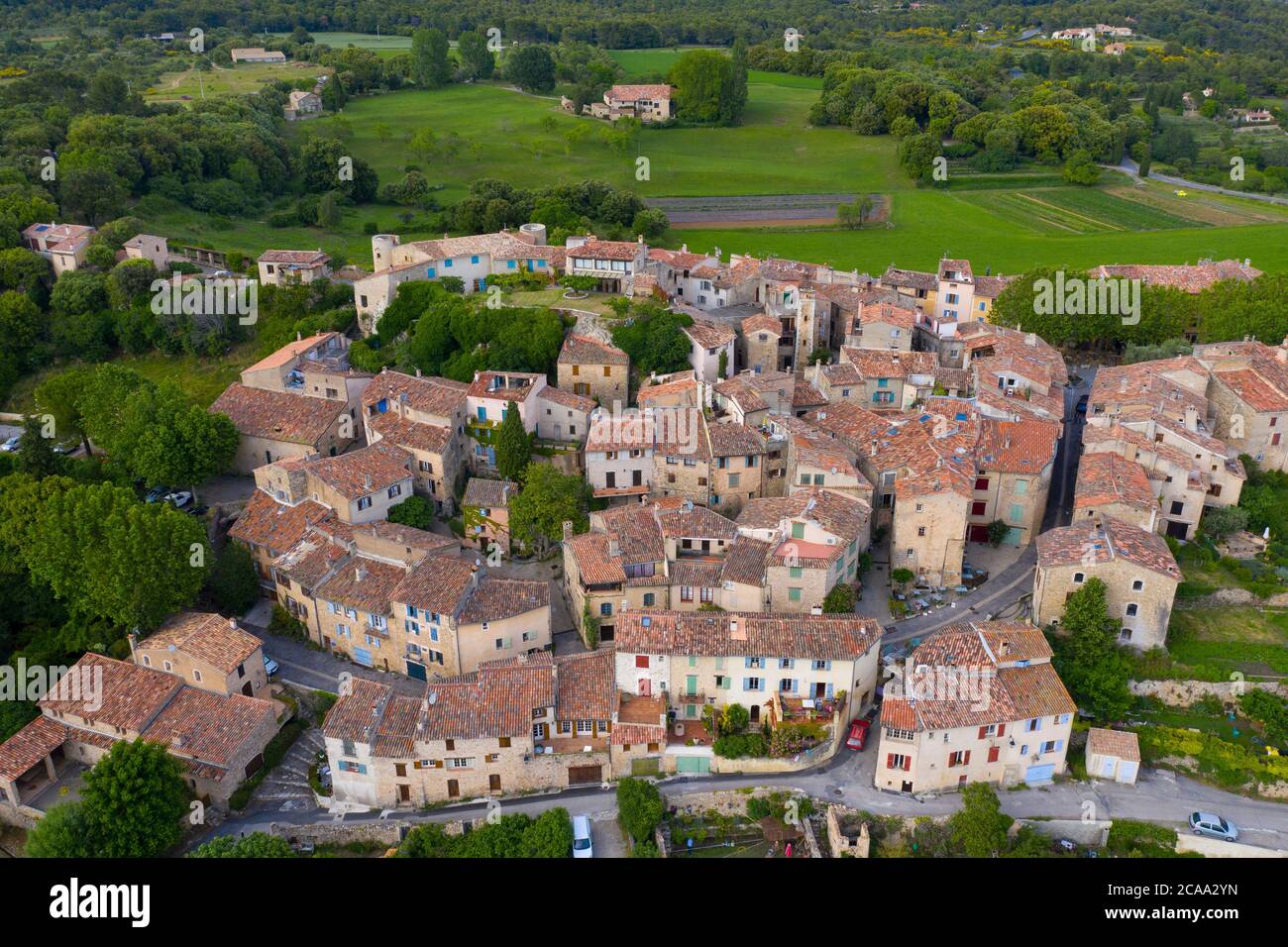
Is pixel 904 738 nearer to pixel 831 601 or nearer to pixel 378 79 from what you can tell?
pixel 831 601

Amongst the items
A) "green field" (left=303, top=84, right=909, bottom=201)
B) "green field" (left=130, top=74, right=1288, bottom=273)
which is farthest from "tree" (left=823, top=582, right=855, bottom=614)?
"green field" (left=303, top=84, right=909, bottom=201)

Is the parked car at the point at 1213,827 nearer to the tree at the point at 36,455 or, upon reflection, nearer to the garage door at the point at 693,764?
the garage door at the point at 693,764

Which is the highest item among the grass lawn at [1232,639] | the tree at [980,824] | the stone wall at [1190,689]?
the grass lawn at [1232,639]

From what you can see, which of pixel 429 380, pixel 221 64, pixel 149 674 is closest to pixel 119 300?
pixel 429 380

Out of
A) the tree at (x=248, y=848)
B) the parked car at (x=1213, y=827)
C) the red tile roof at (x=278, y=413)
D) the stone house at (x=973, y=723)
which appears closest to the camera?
the tree at (x=248, y=848)

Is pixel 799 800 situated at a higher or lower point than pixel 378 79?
lower

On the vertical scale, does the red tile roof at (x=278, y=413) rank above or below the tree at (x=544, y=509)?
above

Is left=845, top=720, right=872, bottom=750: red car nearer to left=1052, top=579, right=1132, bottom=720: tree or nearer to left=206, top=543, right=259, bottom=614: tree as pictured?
left=1052, top=579, right=1132, bottom=720: tree

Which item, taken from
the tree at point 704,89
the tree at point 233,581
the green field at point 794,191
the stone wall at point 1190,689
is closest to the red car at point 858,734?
the stone wall at point 1190,689
